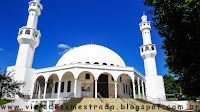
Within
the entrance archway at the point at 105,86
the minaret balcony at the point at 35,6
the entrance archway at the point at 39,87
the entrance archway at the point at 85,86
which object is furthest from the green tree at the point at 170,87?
the minaret balcony at the point at 35,6

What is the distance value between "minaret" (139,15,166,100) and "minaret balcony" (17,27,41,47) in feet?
67.1

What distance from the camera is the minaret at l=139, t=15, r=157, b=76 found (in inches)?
1053

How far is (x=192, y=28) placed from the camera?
31.9ft

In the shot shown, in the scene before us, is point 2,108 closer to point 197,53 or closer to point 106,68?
point 106,68

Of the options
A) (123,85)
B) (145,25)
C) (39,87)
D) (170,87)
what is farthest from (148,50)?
(170,87)

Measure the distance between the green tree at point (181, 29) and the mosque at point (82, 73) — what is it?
37.7ft

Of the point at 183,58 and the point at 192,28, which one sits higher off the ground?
the point at 192,28

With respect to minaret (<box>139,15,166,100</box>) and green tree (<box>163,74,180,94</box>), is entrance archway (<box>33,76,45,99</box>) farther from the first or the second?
green tree (<box>163,74,180,94</box>)

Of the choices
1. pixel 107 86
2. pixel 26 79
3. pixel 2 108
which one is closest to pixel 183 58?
pixel 107 86

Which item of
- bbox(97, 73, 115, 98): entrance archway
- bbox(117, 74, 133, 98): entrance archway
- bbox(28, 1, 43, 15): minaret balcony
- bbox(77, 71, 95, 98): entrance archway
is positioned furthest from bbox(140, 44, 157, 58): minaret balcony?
bbox(28, 1, 43, 15): minaret balcony

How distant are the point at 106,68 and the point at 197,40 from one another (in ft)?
45.3

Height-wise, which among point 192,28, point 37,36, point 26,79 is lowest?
point 26,79

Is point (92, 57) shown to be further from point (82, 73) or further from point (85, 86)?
point (85, 86)

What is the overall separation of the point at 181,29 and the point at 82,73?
646 inches
